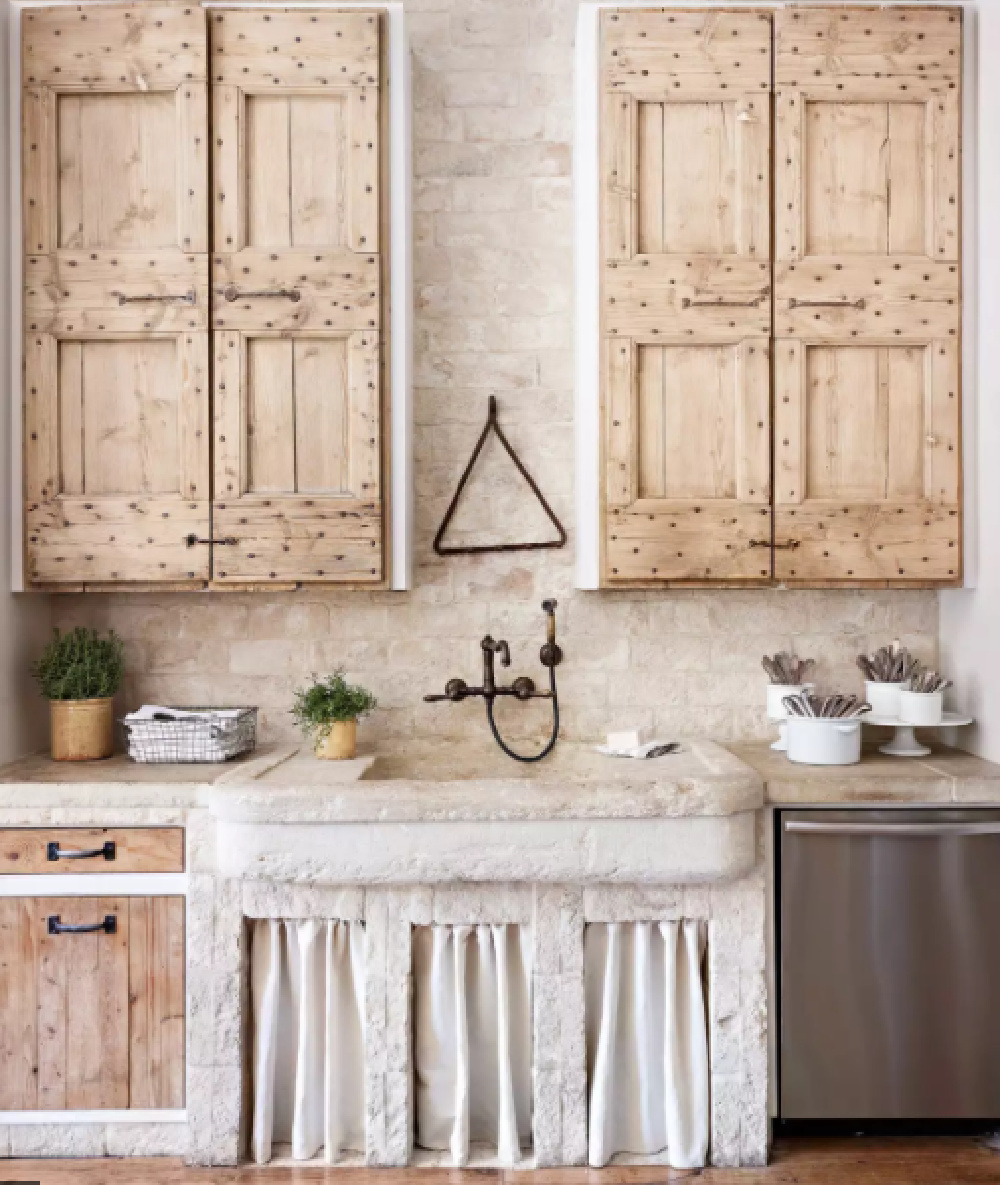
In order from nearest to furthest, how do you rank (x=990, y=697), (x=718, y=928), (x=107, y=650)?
1. (x=718, y=928)
2. (x=990, y=697)
3. (x=107, y=650)

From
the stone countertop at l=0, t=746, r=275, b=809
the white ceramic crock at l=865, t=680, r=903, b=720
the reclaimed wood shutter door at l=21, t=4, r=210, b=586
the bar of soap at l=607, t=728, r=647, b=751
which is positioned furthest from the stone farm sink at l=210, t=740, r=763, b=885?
the reclaimed wood shutter door at l=21, t=4, r=210, b=586

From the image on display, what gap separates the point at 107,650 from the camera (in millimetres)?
2736

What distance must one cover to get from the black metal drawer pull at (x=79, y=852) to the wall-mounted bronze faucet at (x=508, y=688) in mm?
857

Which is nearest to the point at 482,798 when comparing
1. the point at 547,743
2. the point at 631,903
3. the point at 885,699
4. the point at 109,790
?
the point at 631,903

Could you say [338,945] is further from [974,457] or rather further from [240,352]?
[974,457]

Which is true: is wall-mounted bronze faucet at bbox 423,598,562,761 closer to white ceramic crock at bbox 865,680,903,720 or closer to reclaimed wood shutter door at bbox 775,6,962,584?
reclaimed wood shutter door at bbox 775,6,962,584

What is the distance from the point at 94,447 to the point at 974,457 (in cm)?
231

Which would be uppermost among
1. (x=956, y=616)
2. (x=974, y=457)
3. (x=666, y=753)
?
(x=974, y=457)

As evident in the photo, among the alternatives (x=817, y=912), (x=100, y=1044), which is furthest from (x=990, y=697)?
(x=100, y=1044)

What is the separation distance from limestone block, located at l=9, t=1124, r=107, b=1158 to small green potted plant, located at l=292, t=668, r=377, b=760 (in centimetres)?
102

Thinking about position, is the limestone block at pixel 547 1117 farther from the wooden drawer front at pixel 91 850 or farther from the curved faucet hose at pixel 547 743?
the wooden drawer front at pixel 91 850

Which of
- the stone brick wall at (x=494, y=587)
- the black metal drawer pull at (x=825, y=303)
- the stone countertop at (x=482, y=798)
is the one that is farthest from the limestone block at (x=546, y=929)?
the black metal drawer pull at (x=825, y=303)

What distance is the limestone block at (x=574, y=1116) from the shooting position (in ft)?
7.51

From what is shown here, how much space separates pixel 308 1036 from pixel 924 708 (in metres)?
1.73
